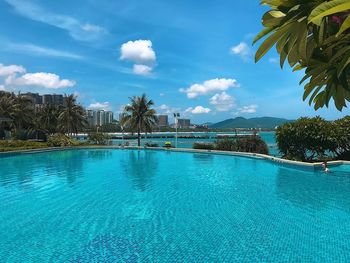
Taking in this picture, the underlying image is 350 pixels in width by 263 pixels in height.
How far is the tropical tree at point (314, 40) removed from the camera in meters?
1.68

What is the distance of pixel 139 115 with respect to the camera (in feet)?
129

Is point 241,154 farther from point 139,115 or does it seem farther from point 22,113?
point 22,113

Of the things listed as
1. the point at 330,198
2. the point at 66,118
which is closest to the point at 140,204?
the point at 330,198

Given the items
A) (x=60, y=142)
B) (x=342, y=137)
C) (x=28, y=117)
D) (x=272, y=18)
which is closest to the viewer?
(x=272, y=18)

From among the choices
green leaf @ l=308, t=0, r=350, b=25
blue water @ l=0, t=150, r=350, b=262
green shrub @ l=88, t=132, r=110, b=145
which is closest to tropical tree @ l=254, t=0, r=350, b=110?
green leaf @ l=308, t=0, r=350, b=25

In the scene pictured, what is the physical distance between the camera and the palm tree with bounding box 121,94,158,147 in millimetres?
38938

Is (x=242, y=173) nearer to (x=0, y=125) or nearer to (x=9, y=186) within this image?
(x=9, y=186)

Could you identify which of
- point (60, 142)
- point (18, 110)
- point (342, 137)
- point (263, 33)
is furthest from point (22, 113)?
point (263, 33)

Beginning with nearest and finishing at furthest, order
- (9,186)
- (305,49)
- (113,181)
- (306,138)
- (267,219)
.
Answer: (305,49)
(267,219)
(9,186)
(113,181)
(306,138)

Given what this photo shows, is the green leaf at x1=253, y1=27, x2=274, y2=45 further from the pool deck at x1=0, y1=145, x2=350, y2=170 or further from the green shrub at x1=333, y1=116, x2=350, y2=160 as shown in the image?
the green shrub at x1=333, y1=116, x2=350, y2=160

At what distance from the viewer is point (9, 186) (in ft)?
48.7

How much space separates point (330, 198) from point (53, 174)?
14131mm

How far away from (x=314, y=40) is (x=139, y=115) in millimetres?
37755

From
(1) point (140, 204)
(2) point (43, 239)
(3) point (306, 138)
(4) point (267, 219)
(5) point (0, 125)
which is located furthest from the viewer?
A: (5) point (0, 125)
